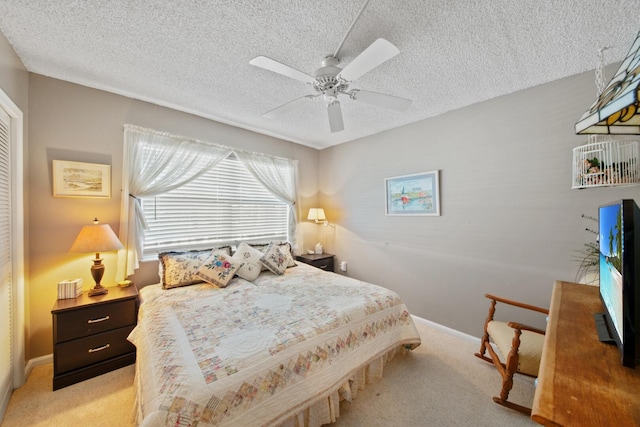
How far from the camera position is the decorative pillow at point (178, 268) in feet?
8.05

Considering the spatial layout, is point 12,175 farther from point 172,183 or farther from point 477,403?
point 477,403

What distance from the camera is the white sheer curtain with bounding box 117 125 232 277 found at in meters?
2.50

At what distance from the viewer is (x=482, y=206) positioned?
2.60 metres

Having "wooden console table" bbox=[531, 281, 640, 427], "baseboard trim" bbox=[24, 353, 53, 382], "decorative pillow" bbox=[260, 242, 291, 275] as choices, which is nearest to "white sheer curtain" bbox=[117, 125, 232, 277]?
"baseboard trim" bbox=[24, 353, 53, 382]

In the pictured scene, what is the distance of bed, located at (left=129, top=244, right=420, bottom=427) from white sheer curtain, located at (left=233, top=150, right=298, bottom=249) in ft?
5.29

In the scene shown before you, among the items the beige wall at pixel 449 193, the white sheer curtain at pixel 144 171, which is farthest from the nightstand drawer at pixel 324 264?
the white sheer curtain at pixel 144 171

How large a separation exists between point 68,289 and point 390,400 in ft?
9.17

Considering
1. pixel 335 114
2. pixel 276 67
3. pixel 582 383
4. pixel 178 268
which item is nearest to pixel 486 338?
pixel 582 383

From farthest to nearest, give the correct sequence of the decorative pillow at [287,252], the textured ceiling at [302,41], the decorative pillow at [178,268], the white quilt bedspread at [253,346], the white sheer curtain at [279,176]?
the white sheer curtain at [279,176] < the decorative pillow at [287,252] < the decorative pillow at [178,268] < the textured ceiling at [302,41] < the white quilt bedspread at [253,346]

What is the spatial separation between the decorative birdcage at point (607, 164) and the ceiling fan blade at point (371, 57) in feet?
5.27

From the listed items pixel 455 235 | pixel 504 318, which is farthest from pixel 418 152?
pixel 504 318

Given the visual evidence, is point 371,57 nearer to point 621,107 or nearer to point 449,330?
point 621,107

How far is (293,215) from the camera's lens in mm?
3961

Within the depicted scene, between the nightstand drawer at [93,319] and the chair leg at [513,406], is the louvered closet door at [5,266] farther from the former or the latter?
the chair leg at [513,406]
